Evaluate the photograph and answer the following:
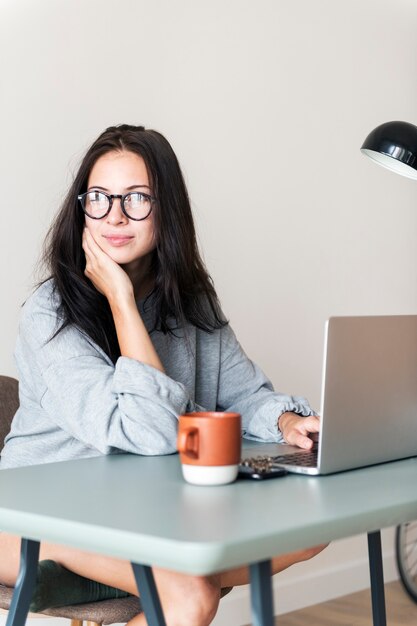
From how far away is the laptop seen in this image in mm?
1196

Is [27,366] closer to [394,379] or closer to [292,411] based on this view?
[292,411]

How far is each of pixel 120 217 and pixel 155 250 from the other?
6.6 inches

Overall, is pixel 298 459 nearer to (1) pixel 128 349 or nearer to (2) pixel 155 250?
(1) pixel 128 349

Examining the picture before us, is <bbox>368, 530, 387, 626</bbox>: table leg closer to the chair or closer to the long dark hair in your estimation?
the chair

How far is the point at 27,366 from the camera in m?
1.61

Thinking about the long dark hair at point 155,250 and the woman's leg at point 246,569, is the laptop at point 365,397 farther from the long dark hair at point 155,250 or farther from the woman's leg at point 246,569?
the long dark hair at point 155,250

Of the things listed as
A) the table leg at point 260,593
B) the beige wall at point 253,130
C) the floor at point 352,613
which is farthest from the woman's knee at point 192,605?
the floor at point 352,613

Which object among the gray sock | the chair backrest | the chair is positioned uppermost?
the chair backrest

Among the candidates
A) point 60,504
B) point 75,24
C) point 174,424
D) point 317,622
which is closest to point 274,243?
point 75,24

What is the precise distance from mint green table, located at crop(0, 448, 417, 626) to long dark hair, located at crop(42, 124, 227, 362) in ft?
1.39

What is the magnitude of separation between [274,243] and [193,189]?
1.36 ft

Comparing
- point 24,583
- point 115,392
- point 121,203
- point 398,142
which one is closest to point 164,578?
point 24,583

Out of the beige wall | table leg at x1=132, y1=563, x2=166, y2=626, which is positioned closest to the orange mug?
table leg at x1=132, y1=563, x2=166, y2=626

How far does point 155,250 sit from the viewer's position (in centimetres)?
183
